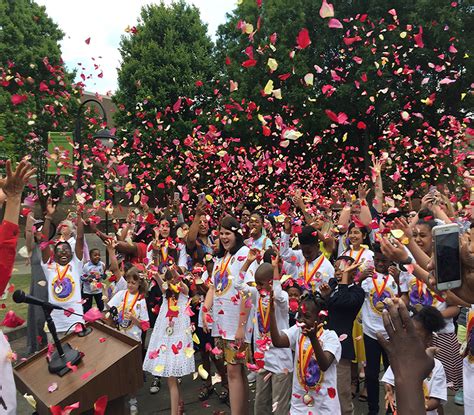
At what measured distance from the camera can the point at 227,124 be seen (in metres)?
20.9

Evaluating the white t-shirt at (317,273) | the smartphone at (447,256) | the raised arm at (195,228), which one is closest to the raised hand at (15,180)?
the smartphone at (447,256)

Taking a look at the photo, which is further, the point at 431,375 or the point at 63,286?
the point at 63,286

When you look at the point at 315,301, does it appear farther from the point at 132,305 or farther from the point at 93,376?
the point at 132,305

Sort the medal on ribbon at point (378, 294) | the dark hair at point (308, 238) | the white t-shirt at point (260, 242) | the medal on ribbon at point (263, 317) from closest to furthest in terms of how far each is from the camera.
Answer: the medal on ribbon at point (263, 317), the medal on ribbon at point (378, 294), the dark hair at point (308, 238), the white t-shirt at point (260, 242)

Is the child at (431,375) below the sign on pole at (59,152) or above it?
below

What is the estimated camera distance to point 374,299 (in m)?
4.98

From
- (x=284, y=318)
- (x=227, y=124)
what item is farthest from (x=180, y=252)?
(x=227, y=124)

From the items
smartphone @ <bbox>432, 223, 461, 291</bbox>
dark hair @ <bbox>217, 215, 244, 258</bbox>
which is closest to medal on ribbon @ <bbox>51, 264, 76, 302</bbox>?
dark hair @ <bbox>217, 215, 244, 258</bbox>

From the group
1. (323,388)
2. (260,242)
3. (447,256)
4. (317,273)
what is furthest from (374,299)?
(447,256)

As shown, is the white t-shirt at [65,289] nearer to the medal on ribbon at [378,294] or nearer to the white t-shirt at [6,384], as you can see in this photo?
the white t-shirt at [6,384]

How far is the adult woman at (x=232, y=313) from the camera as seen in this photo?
4629mm

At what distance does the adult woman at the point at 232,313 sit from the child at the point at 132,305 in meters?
0.87

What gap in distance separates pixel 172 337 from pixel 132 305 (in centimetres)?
82

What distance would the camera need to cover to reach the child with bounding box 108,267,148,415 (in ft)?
18.0
